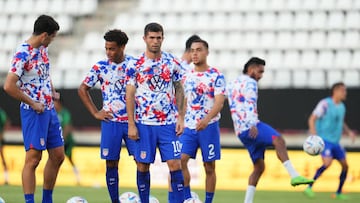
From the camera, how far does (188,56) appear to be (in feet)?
41.3

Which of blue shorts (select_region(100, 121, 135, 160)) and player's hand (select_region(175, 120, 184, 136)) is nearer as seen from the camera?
player's hand (select_region(175, 120, 184, 136))

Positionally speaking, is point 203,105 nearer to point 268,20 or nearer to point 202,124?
point 202,124

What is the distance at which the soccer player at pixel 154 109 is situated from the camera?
9.83 m

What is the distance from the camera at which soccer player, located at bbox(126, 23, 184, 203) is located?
32.2 feet

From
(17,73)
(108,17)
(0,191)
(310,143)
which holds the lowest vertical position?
(0,191)

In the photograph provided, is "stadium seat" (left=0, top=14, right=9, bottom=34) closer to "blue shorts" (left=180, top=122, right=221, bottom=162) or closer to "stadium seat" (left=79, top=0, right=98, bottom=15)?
"stadium seat" (left=79, top=0, right=98, bottom=15)

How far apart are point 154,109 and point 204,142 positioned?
1.71 metres

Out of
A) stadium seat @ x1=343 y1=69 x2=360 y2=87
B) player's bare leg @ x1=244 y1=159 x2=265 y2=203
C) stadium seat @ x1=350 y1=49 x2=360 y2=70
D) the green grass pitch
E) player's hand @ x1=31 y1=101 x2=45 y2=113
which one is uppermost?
stadium seat @ x1=350 y1=49 x2=360 y2=70

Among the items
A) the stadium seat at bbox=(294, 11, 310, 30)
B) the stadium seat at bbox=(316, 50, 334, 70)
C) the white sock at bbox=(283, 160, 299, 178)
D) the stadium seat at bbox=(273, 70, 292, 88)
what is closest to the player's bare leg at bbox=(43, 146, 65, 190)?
the white sock at bbox=(283, 160, 299, 178)

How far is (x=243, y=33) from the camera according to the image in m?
24.7

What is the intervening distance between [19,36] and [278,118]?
980 cm

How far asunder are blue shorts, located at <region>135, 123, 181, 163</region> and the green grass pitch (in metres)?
3.69

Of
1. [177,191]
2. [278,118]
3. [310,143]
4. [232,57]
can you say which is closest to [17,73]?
[177,191]

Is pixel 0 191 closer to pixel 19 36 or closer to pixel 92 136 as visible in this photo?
pixel 92 136
